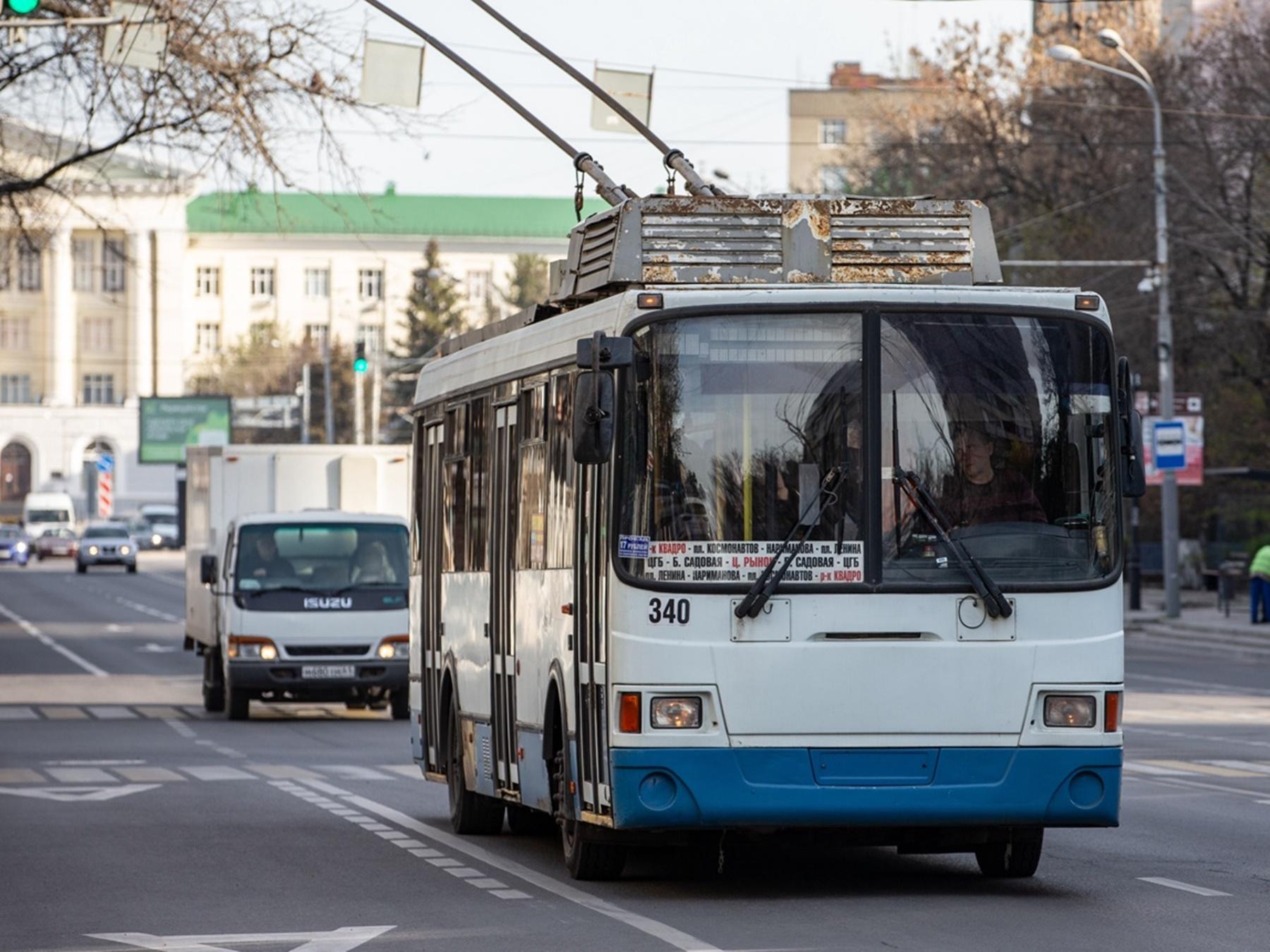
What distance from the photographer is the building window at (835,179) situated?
71.8 m

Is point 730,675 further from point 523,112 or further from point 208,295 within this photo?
point 208,295

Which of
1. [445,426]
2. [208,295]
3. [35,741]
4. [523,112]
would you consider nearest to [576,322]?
[445,426]

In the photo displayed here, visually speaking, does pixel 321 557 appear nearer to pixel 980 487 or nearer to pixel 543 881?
pixel 543 881

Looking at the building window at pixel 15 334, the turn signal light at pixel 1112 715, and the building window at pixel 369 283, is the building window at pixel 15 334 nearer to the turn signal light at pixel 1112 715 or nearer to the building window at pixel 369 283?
the building window at pixel 369 283

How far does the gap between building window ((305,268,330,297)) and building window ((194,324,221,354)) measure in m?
5.45

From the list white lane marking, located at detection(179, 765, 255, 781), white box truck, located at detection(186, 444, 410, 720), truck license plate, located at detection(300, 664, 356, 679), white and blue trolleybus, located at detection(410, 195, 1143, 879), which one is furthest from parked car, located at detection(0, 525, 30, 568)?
white and blue trolleybus, located at detection(410, 195, 1143, 879)

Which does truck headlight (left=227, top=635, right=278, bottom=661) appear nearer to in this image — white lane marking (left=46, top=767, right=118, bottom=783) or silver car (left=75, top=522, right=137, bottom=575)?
white lane marking (left=46, top=767, right=118, bottom=783)

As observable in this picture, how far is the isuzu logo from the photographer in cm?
2727

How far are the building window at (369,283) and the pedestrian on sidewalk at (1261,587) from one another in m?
107

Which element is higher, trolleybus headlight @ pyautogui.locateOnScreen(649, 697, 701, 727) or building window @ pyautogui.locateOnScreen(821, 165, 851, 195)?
building window @ pyautogui.locateOnScreen(821, 165, 851, 195)

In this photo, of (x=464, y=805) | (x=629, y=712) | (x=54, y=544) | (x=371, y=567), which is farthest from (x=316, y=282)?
(x=629, y=712)

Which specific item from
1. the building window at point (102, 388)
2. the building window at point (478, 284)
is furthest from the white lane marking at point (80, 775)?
the building window at point (478, 284)

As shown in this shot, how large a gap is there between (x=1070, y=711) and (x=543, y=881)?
2.63m

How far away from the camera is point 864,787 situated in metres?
11.1
